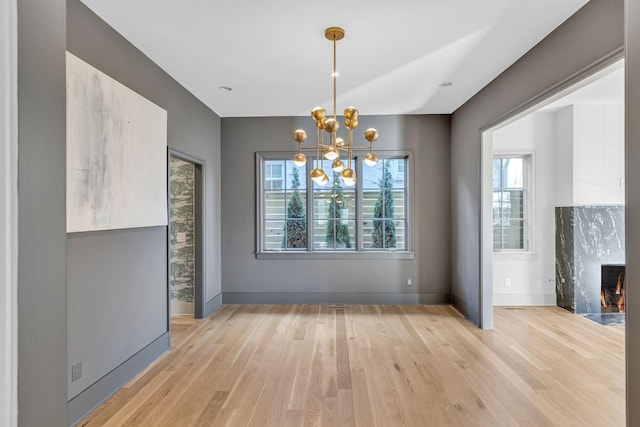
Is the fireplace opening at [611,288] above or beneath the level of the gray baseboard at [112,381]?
above

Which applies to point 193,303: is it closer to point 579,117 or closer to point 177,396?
point 177,396

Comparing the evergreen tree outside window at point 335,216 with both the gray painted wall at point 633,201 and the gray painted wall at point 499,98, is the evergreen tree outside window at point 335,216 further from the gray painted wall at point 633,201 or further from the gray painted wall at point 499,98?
the gray painted wall at point 633,201

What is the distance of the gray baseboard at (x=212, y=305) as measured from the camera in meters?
4.71

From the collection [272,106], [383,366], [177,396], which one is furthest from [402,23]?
[177,396]

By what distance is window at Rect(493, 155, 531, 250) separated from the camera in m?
5.25

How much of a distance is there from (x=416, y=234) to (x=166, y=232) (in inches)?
135

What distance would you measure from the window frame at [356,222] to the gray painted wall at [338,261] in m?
0.08

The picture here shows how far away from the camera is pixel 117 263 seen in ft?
9.22

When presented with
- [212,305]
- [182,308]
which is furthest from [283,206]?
[182,308]

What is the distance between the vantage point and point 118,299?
282 centimetres

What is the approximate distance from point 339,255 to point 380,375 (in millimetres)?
2436

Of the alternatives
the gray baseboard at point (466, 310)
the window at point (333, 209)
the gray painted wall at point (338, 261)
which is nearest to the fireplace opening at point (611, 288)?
the gray baseboard at point (466, 310)

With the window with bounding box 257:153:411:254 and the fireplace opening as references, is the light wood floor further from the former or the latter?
the window with bounding box 257:153:411:254

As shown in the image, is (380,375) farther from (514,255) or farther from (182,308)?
(514,255)
